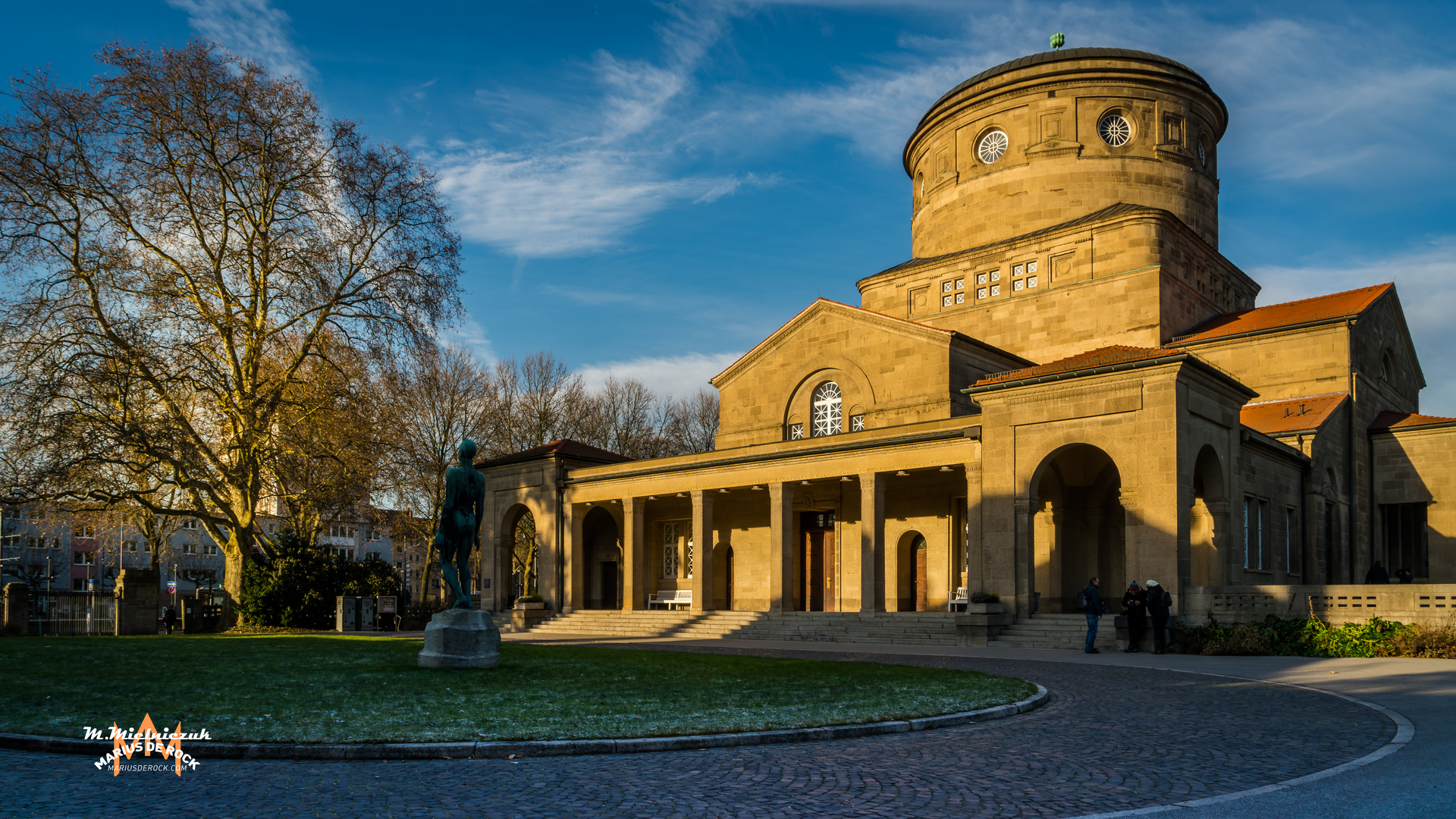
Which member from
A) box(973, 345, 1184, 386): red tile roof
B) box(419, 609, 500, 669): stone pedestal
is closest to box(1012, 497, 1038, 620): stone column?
box(973, 345, 1184, 386): red tile roof

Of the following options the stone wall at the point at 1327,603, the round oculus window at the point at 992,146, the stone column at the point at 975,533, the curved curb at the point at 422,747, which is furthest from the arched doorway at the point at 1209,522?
the round oculus window at the point at 992,146

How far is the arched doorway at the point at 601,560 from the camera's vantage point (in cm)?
4350

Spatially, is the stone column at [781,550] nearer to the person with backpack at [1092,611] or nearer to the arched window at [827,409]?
the arched window at [827,409]

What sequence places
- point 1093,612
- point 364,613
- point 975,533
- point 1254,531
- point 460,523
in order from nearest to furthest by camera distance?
1. point 460,523
2. point 1093,612
3. point 975,533
4. point 1254,531
5. point 364,613

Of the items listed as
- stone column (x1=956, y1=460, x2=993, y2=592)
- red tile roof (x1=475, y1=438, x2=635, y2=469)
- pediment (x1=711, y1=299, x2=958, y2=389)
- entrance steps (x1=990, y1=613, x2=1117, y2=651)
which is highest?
pediment (x1=711, y1=299, x2=958, y2=389)

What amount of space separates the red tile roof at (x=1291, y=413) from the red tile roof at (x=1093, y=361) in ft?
25.1

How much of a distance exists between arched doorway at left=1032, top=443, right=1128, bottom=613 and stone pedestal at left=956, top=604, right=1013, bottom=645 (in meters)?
4.84

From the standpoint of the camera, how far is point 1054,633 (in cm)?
2438

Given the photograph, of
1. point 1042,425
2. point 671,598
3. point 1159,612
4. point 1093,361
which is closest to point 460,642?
point 1159,612

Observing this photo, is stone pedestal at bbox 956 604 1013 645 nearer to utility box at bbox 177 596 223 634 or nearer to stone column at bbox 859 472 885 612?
stone column at bbox 859 472 885 612

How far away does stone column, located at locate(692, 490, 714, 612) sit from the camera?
34.3m

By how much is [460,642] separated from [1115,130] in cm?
3610

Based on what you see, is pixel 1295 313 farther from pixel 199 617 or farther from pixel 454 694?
pixel 199 617

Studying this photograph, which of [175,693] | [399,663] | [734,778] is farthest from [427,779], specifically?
[399,663]
